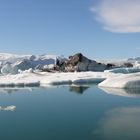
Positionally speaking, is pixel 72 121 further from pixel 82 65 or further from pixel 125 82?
pixel 82 65

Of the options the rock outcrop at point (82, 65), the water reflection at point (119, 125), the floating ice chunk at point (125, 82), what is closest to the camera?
the water reflection at point (119, 125)

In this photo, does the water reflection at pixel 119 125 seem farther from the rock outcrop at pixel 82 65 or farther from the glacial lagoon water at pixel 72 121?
the rock outcrop at pixel 82 65

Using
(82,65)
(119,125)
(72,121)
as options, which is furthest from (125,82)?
(82,65)

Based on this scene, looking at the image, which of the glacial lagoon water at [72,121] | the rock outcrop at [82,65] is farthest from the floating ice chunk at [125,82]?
the rock outcrop at [82,65]

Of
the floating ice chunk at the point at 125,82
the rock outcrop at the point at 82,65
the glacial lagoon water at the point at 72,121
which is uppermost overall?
the rock outcrop at the point at 82,65

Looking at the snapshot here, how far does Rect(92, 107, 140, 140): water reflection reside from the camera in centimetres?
923

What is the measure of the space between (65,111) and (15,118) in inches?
95.6

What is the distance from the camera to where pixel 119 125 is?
10609mm

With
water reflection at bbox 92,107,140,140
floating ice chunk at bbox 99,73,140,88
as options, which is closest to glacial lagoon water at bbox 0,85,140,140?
water reflection at bbox 92,107,140,140

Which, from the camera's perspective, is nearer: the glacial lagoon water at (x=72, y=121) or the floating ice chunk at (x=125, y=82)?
the glacial lagoon water at (x=72, y=121)

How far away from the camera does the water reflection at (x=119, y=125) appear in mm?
9234

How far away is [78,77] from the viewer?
3228 centimetres

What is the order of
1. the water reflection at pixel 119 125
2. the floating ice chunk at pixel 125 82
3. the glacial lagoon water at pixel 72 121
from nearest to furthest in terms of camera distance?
the water reflection at pixel 119 125 → the glacial lagoon water at pixel 72 121 → the floating ice chunk at pixel 125 82

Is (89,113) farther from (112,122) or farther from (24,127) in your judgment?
(24,127)
